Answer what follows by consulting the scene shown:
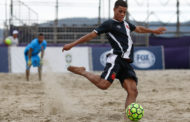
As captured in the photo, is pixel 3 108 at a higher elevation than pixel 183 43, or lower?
lower

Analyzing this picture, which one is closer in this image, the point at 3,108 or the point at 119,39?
the point at 119,39

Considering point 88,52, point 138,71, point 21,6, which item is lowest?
point 138,71

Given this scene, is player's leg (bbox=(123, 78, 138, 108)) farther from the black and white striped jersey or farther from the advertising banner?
the advertising banner

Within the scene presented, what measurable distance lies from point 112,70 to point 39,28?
40.7 ft

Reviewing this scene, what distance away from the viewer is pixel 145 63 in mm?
14844

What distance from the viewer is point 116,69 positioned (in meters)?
4.30

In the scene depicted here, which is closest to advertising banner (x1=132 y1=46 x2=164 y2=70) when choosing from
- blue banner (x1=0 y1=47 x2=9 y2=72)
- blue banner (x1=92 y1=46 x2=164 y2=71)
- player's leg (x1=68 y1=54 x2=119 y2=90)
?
blue banner (x1=92 y1=46 x2=164 y2=71)

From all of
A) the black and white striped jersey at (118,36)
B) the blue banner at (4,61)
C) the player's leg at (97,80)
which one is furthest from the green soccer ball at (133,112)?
the blue banner at (4,61)

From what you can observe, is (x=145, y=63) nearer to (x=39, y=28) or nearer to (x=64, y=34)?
(x=64, y=34)

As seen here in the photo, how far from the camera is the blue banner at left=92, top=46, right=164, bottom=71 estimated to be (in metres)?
14.4

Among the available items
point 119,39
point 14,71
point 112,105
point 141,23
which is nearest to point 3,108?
point 112,105

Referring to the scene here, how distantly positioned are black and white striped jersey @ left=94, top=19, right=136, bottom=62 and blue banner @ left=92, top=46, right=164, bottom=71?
9.82 m

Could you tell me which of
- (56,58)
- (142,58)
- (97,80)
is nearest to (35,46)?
(56,58)

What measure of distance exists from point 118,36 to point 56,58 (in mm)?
9971
